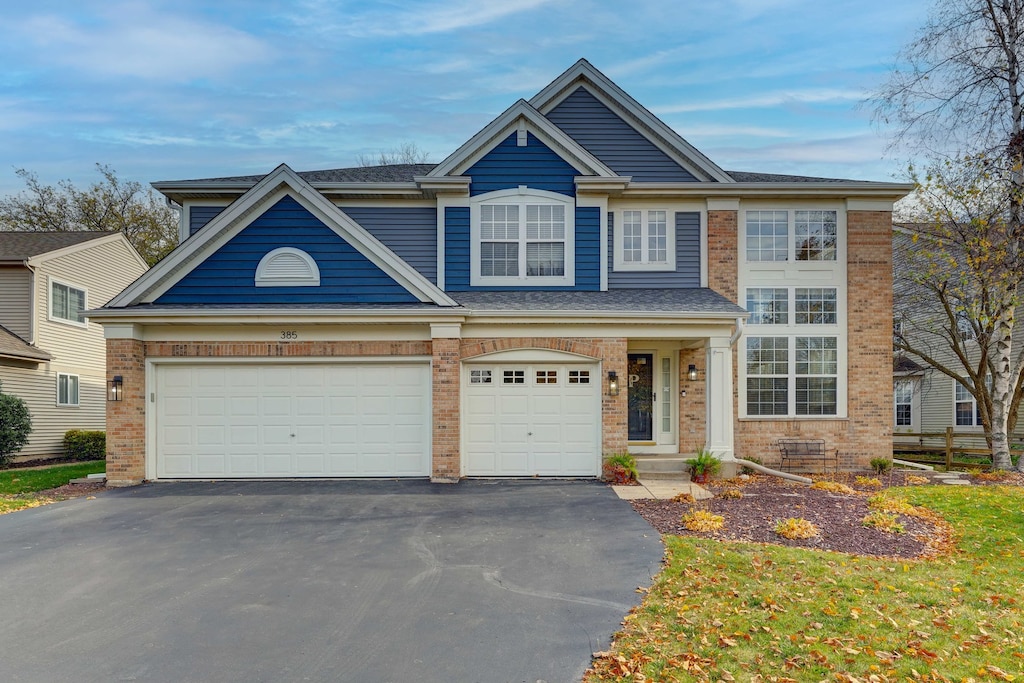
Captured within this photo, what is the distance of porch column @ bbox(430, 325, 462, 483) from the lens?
12.0 meters

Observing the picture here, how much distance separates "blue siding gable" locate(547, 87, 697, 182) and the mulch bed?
23.3 ft

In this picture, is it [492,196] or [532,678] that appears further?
[492,196]

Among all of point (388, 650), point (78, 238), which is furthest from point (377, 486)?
point (78, 238)

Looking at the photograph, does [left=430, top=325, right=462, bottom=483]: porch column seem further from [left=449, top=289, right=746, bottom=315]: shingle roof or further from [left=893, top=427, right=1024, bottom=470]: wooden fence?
[left=893, top=427, right=1024, bottom=470]: wooden fence

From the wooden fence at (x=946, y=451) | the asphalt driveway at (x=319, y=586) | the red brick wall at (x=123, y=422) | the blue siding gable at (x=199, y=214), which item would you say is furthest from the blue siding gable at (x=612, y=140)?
the red brick wall at (x=123, y=422)

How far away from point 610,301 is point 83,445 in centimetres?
1622

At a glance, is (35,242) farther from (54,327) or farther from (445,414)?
(445,414)

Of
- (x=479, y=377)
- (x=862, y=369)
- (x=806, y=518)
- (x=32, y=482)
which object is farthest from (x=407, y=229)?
(x=862, y=369)

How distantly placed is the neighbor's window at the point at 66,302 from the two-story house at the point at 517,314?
7.64 m

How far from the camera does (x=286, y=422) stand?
12.4 metres

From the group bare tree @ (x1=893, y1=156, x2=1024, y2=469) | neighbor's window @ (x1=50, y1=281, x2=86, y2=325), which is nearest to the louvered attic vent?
neighbor's window @ (x1=50, y1=281, x2=86, y2=325)

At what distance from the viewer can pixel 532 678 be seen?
4582mm

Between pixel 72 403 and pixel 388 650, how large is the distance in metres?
19.6

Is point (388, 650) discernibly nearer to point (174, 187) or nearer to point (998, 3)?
point (174, 187)
